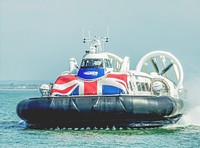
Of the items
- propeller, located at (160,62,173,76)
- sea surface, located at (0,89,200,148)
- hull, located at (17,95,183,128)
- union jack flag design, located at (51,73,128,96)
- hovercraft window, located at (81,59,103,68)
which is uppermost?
propeller, located at (160,62,173,76)

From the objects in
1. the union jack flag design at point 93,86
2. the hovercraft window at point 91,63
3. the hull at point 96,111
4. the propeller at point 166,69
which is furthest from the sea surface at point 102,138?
the propeller at point 166,69

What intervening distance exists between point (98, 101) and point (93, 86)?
143 cm

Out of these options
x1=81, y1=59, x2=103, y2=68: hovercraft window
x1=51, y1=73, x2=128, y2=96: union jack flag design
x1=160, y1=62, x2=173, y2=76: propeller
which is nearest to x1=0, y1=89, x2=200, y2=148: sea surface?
x1=51, y1=73, x2=128, y2=96: union jack flag design

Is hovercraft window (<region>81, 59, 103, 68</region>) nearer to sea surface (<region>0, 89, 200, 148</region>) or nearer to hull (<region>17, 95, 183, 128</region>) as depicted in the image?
hull (<region>17, 95, 183, 128</region>)

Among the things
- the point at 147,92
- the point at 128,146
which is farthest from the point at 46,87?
the point at 128,146

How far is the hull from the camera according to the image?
25011mm

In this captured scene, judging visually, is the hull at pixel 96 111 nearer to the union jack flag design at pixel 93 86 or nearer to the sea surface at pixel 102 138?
the sea surface at pixel 102 138

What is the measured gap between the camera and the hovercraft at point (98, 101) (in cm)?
2508

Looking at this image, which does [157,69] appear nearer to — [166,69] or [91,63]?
[166,69]

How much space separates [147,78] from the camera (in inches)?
1148

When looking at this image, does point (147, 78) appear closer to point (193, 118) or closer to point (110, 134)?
point (193, 118)

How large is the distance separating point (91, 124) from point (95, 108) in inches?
28.4

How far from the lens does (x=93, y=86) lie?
26.4 meters

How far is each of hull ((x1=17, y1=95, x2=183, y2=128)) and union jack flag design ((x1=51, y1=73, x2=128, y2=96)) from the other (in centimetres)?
94
